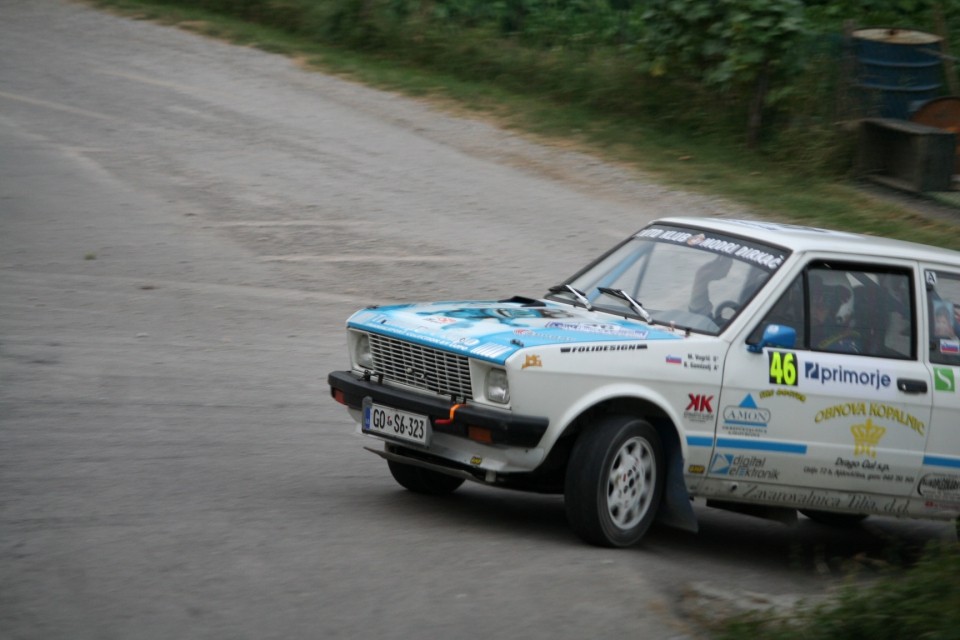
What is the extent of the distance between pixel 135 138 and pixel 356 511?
477 inches

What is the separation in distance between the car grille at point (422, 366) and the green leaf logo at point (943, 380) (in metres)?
2.74

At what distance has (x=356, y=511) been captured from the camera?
269 inches

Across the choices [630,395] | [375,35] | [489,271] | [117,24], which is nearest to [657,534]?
[630,395]

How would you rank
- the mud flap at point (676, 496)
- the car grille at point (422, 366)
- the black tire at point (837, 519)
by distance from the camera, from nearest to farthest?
the car grille at point (422, 366) → the mud flap at point (676, 496) → the black tire at point (837, 519)

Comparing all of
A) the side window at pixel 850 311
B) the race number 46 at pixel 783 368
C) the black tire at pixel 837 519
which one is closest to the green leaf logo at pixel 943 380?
the side window at pixel 850 311

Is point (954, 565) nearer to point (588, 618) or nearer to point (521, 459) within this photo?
point (588, 618)

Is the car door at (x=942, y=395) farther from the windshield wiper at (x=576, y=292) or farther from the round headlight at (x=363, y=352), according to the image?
the round headlight at (x=363, y=352)

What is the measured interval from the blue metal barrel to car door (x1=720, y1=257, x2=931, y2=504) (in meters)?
11.2

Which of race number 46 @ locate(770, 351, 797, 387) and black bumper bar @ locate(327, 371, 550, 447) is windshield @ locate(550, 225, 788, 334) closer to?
race number 46 @ locate(770, 351, 797, 387)

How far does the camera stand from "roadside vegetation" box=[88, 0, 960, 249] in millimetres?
17484

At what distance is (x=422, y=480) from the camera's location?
738 centimetres

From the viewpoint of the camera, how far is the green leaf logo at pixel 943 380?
7176mm

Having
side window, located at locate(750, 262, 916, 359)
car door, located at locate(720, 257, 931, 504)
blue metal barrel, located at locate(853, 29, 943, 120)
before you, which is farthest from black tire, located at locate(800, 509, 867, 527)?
blue metal barrel, located at locate(853, 29, 943, 120)

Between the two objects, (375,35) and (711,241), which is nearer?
(711,241)
